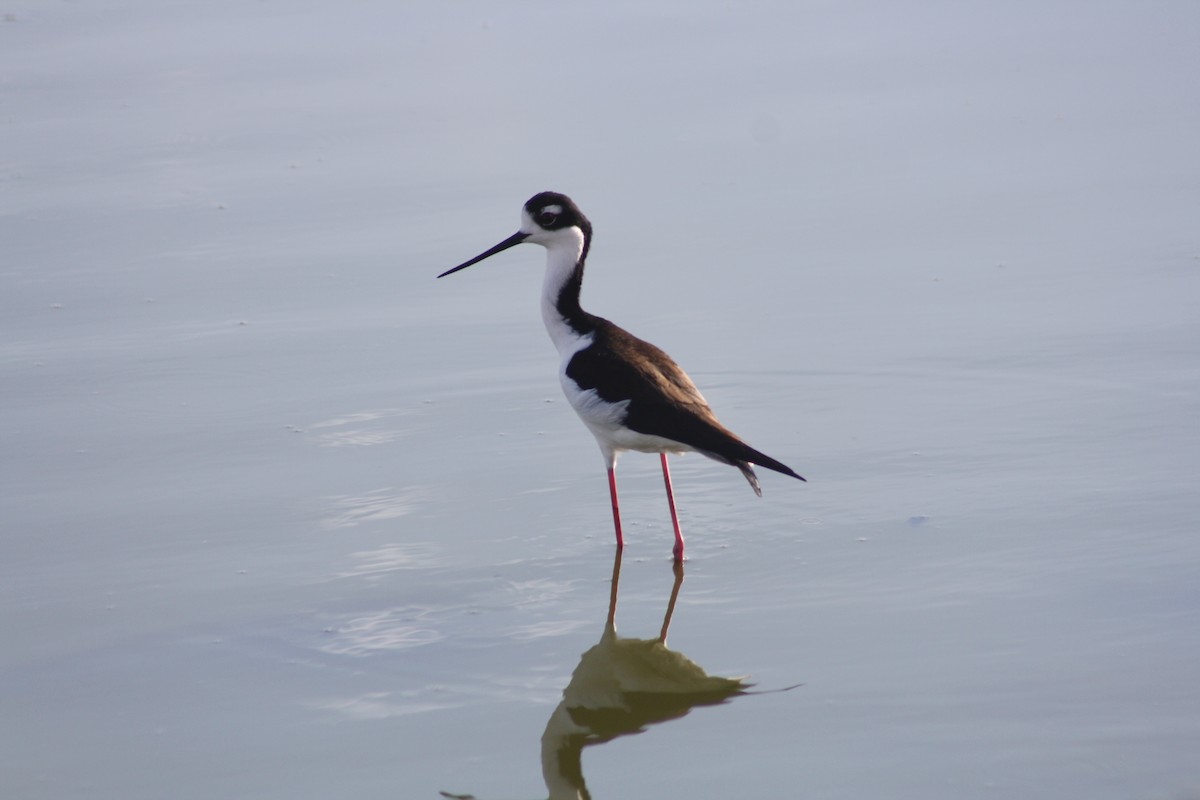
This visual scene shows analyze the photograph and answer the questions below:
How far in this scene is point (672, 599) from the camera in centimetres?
469

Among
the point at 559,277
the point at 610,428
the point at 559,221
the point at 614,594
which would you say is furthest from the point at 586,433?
the point at 614,594

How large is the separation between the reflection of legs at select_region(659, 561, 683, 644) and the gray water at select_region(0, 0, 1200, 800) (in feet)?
0.08

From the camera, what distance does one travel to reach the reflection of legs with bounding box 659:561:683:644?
4469 mm

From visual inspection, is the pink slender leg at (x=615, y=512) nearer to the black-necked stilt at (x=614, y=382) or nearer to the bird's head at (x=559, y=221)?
the black-necked stilt at (x=614, y=382)

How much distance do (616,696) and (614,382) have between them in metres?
1.24

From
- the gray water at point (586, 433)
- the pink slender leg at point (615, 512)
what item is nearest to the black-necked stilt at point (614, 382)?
the pink slender leg at point (615, 512)

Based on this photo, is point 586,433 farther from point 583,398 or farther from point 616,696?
point 616,696

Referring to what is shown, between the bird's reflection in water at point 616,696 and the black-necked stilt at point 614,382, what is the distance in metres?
0.59

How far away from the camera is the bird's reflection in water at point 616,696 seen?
3.79m

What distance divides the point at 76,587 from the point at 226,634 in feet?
2.07

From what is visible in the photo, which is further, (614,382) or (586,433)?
(586,433)

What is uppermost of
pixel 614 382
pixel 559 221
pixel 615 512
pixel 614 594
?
pixel 559 221

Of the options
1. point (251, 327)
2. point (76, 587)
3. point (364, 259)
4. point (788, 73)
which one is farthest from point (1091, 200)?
point (76, 587)

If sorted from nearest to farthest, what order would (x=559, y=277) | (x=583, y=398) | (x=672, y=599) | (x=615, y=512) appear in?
(x=672, y=599) < (x=615, y=512) < (x=583, y=398) < (x=559, y=277)
